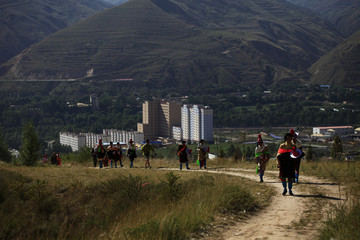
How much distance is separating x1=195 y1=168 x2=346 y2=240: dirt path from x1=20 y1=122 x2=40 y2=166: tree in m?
15.0

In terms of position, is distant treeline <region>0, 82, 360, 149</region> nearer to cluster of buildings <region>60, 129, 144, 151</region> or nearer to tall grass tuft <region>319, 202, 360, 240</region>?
cluster of buildings <region>60, 129, 144, 151</region>

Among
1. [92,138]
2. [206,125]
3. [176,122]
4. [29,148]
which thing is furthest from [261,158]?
[176,122]

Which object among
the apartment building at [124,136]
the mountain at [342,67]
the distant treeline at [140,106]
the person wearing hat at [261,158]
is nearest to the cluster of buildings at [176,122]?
the distant treeline at [140,106]

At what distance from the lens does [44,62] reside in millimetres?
173625

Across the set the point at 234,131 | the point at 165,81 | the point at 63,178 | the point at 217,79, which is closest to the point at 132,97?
the point at 165,81

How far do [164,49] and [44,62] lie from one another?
42.5 metres

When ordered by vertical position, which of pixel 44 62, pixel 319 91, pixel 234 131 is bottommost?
pixel 234 131

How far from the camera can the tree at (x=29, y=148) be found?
25234mm

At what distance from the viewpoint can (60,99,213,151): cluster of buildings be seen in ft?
310

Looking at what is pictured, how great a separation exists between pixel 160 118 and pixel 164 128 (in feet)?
7.27

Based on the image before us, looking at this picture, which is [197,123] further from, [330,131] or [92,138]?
[330,131]

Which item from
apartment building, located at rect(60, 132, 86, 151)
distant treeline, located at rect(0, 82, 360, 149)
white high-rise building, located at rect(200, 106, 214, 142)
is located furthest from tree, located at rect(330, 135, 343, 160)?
distant treeline, located at rect(0, 82, 360, 149)

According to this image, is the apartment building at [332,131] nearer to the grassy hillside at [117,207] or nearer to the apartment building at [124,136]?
the apartment building at [124,136]

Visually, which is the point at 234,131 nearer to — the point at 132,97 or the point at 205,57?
the point at 132,97
